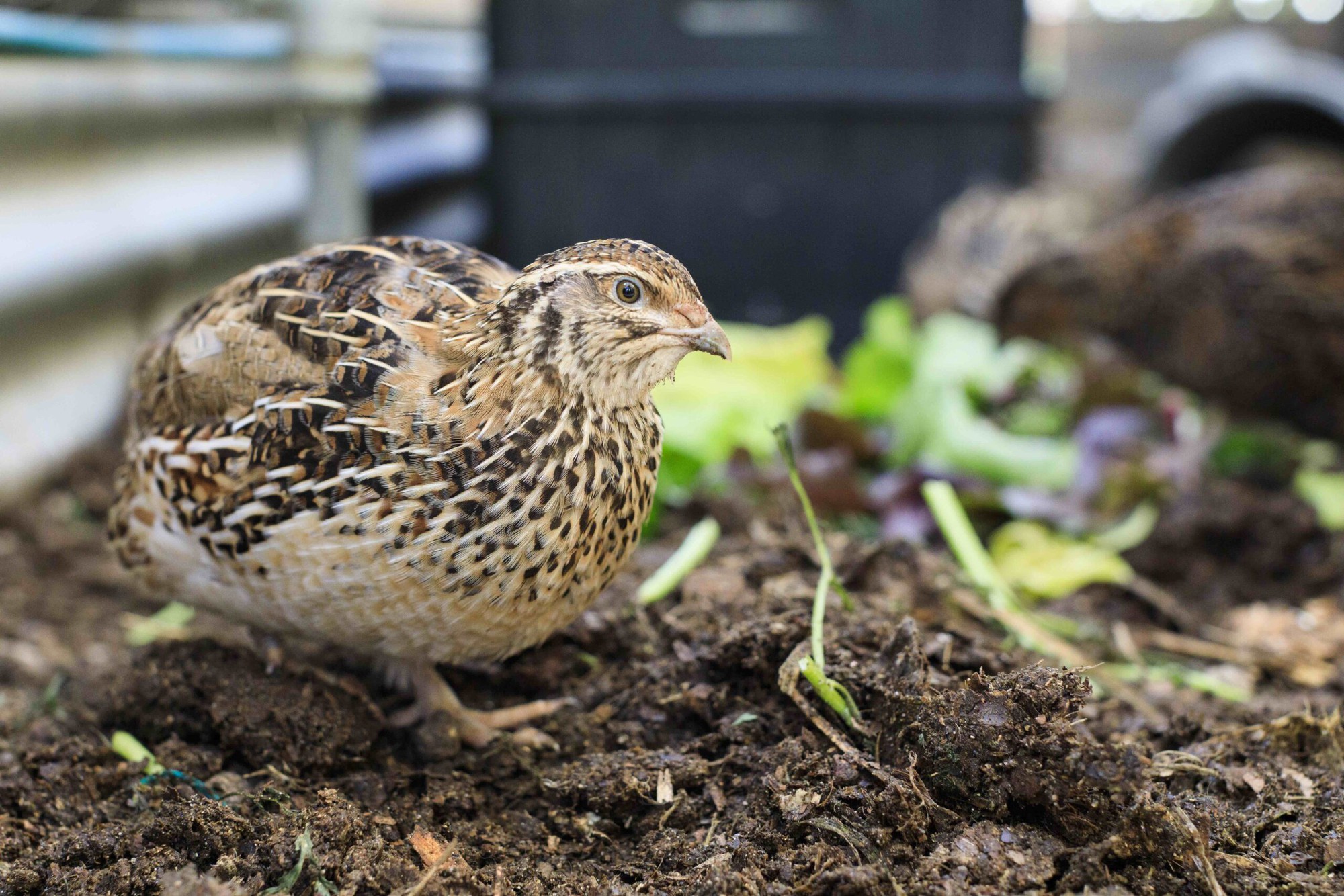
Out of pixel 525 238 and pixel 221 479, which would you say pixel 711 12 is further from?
pixel 221 479

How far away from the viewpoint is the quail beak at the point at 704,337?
2051mm

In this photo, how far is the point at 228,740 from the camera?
91.4 inches

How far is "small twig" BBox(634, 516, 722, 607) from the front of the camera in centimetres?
283

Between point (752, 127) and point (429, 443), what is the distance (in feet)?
16.3

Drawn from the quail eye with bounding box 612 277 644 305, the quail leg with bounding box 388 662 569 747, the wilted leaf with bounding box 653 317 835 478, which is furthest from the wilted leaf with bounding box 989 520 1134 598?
the quail eye with bounding box 612 277 644 305

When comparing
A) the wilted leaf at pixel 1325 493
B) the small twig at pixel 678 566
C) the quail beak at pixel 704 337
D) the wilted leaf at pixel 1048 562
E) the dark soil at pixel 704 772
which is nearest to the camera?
the dark soil at pixel 704 772

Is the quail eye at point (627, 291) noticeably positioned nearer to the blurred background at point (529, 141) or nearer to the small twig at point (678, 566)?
the small twig at point (678, 566)

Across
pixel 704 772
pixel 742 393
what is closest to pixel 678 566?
pixel 704 772

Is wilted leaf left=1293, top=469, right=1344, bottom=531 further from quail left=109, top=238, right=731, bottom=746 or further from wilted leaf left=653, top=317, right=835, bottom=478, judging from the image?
quail left=109, top=238, right=731, bottom=746

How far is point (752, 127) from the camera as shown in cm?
666

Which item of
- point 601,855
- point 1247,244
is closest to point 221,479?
point 601,855

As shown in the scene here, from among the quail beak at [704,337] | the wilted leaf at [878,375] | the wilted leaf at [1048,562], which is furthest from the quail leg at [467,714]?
the wilted leaf at [878,375]

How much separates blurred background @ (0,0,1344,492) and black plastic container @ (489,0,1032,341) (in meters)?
0.01

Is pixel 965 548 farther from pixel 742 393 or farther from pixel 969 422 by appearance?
pixel 742 393
